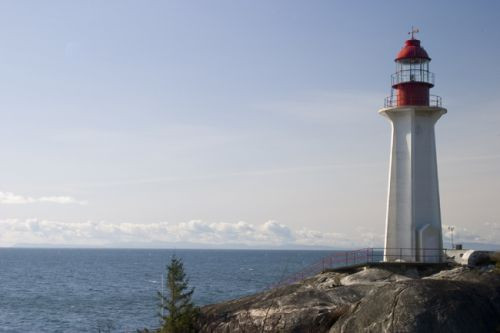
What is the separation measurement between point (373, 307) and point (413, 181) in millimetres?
12834

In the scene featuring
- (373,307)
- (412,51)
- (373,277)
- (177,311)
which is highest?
(412,51)

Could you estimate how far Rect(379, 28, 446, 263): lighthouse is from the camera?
32.2m

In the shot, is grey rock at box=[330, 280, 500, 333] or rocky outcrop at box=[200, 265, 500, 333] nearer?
grey rock at box=[330, 280, 500, 333]

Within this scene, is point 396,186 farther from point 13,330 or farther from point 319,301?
point 13,330

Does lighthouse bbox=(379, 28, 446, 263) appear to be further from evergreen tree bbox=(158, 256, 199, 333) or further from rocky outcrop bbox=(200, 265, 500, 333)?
A: evergreen tree bbox=(158, 256, 199, 333)

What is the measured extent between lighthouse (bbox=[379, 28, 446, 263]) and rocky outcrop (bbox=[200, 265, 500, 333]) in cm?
368

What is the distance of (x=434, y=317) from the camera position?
64.4 ft

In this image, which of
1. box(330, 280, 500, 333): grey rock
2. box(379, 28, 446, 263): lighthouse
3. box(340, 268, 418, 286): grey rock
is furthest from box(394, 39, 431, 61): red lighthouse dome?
box(330, 280, 500, 333): grey rock

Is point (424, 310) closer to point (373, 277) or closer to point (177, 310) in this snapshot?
point (373, 277)

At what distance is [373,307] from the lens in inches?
824

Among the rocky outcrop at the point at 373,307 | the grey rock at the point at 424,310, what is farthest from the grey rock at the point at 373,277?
the grey rock at the point at 424,310

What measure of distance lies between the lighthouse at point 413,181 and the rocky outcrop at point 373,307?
3676 mm

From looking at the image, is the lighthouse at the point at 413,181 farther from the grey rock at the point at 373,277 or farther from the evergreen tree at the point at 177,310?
the evergreen tree at the point at 177,310

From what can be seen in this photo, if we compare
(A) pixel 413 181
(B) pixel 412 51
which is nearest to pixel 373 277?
(A) pixel 413 181
